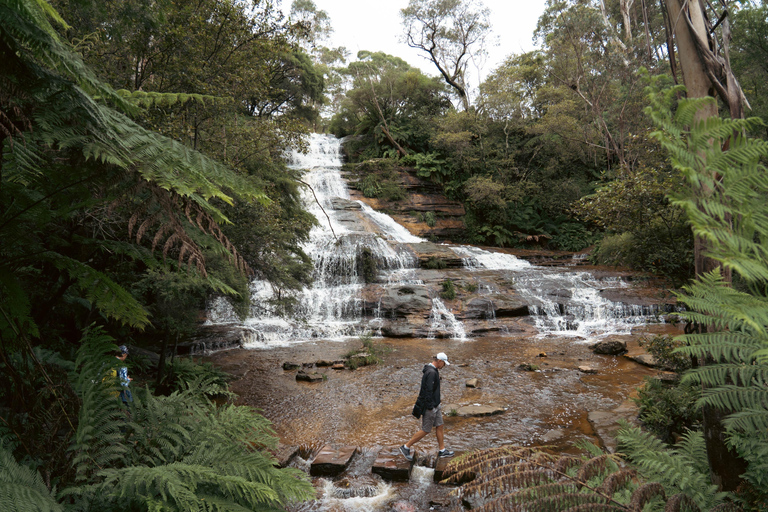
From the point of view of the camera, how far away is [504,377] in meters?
9.46

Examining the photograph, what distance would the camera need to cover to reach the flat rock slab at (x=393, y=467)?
16.9ft

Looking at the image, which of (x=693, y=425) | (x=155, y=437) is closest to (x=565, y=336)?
(x=693, y=425)

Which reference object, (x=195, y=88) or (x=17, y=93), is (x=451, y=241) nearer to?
(x=195, y=88)

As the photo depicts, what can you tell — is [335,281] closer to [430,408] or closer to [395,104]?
[430,408]

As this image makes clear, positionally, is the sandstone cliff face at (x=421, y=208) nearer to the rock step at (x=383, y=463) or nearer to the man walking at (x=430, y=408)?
the man walking at (x=430, y=408)

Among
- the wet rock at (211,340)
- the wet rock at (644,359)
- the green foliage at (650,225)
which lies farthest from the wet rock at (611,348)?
the wet rock at (211,340)

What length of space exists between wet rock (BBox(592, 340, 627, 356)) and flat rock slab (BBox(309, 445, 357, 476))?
26.5ft

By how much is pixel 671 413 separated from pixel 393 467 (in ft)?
12.1

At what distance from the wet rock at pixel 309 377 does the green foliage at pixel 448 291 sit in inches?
279

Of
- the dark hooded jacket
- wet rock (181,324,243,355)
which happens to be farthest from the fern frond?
wet rock (181,324,243,355)

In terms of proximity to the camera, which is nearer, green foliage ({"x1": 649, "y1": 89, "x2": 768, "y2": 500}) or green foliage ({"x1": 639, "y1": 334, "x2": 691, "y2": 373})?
green foliage ({"x1": 649, "y1": 89, "x2": 768, "y2": 500})

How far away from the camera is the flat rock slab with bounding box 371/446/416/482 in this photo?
5.14 meters

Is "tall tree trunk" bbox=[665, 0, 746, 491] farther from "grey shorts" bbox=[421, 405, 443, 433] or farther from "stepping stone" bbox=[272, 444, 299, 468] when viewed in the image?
"stepping stone" bbox=[272, 444, 299, 468]

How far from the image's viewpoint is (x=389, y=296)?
1550 centimetres
